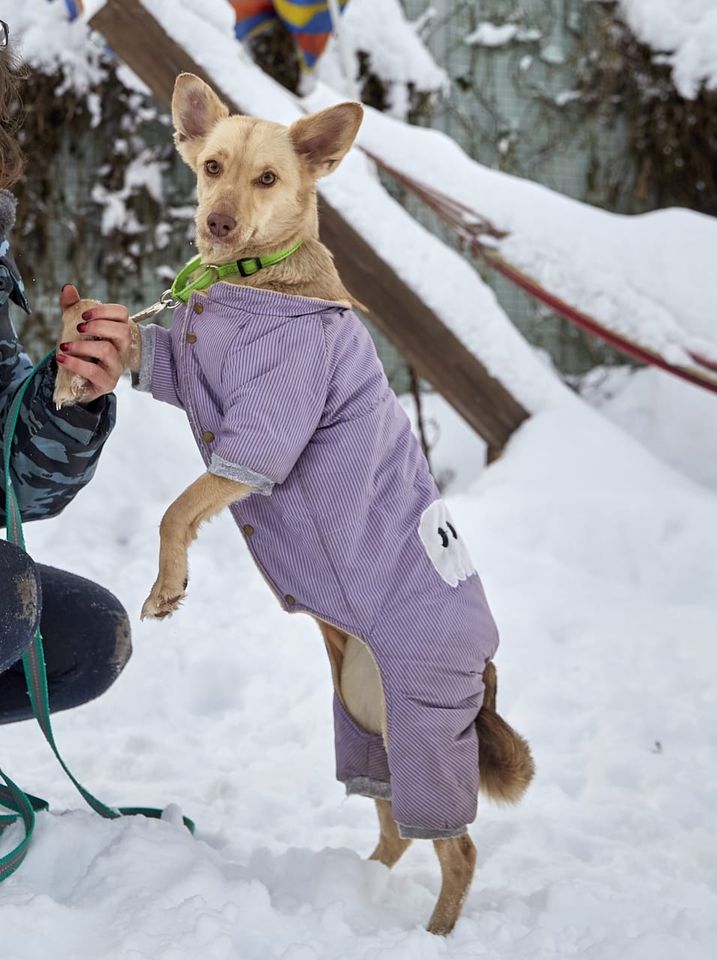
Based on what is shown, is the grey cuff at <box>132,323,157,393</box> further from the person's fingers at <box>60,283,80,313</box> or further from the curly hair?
the curly hair

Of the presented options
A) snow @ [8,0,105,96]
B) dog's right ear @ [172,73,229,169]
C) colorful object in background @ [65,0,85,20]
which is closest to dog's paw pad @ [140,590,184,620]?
dog's right ear @ [172,73,229,169]

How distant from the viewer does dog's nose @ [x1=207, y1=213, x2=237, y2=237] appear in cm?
141

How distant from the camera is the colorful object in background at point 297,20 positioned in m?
A: 4.60

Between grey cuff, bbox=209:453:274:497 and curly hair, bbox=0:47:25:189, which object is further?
curly hair, bbox=0:47:25:189

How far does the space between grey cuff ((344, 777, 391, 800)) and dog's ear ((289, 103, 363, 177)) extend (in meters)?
0.98

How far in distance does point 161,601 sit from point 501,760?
0.64m

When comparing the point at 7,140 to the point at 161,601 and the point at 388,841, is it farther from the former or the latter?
the point at 388,841

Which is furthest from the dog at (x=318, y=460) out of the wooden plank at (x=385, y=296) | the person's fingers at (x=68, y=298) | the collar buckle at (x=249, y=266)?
the wooden plank at (x=385, y=296)

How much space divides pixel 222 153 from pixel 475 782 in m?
1.00

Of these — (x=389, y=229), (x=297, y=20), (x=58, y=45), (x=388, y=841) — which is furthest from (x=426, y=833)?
(x=58, y=45)

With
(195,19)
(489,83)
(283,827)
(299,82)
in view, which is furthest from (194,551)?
(489,83)

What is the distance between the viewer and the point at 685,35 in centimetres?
532

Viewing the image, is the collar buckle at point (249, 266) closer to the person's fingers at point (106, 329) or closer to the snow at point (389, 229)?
the person's fingers at point (106, 329)

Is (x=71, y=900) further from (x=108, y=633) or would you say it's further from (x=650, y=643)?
(x=650, y=643)
